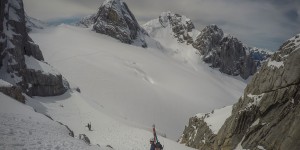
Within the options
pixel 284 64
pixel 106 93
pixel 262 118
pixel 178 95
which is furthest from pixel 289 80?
pixel 178 95

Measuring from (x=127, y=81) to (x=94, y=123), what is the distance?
47.9 meters

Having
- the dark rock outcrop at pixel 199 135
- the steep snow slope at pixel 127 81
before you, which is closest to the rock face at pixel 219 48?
the steep snow slope at pixel 127 81

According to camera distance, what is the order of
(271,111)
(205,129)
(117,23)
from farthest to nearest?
(117,23) → (205,129) → (271,111)

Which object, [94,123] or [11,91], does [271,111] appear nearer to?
[94,123]

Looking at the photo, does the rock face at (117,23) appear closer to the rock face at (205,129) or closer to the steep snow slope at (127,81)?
the steep snow slope at (127,81)

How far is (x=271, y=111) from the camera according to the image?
28453mm

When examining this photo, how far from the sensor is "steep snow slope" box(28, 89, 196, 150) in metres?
34.8

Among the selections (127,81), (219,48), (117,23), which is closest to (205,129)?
(127,81)

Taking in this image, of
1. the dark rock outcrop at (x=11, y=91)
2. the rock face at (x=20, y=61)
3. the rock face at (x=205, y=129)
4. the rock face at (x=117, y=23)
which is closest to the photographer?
the dark rock outcrop at (x=11, y=91)

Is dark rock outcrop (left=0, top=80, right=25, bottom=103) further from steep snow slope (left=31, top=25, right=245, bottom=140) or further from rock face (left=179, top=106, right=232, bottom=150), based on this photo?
rock face (left=179, top=106, right=232, bottom=150)

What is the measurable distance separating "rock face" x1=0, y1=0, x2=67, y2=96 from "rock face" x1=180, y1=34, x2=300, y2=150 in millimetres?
32964

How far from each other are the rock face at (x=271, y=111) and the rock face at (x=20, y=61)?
32964 millimetres

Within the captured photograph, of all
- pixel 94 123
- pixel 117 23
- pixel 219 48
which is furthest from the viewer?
pixel 219 48

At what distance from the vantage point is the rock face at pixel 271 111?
26031 mm
